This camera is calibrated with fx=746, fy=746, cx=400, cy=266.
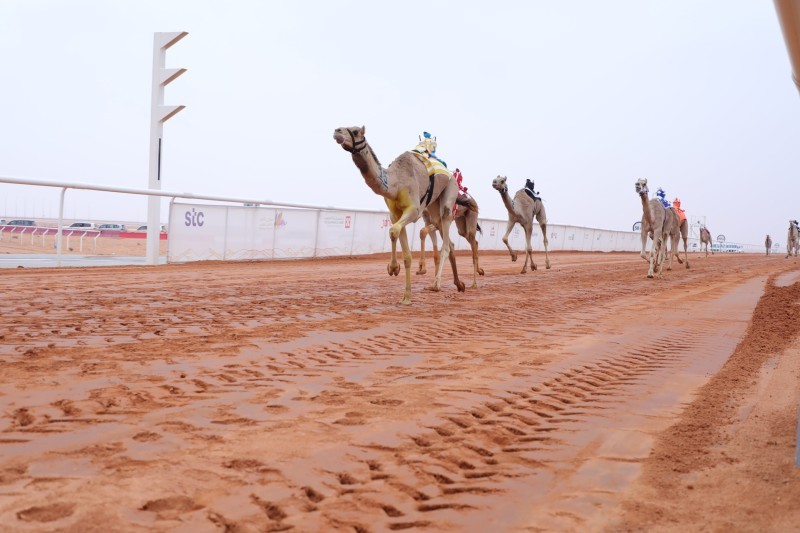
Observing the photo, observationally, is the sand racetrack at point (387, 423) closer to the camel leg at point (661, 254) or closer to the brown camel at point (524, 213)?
the camel leg at point (661, 254)

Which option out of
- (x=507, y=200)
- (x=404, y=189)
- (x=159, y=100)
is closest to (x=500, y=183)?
(x=507, y=200)

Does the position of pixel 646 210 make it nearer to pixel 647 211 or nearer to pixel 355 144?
pixel 647 211

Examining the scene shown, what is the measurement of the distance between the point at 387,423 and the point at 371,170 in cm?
716

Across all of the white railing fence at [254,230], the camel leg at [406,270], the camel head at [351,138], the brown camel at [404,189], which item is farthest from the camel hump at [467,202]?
the white railing fence at [254,230]

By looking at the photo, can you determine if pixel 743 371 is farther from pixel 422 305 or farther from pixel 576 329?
pixel 422 305

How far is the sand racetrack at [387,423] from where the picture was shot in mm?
3195

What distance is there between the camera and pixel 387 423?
179 inches

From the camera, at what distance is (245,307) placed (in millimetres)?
10531

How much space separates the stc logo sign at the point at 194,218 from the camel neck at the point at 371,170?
46.6ft

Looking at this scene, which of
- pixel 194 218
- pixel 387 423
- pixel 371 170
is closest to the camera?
pixel 387 423

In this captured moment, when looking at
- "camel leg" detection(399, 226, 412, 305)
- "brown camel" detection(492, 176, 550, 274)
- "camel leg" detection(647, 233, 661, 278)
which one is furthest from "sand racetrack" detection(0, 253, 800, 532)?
"brown camel" detection(492, 176, 550, 274)

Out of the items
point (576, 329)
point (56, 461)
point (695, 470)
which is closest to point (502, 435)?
point (695, 470)

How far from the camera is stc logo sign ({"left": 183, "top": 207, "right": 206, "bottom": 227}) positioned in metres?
24.5

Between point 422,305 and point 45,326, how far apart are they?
5.51m
